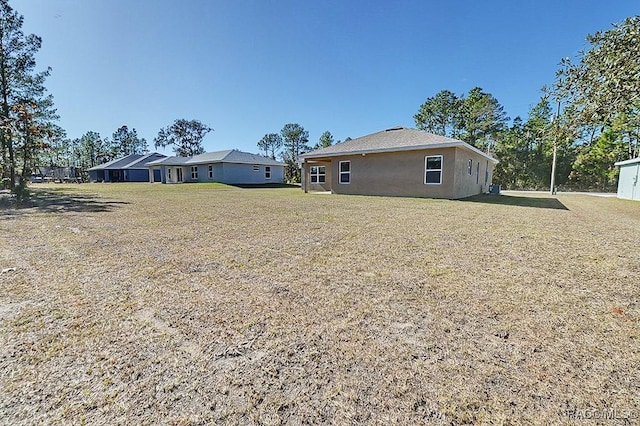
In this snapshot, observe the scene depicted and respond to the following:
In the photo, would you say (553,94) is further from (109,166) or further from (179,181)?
(109,166)

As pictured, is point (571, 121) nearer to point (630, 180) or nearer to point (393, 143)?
point (393, 143)

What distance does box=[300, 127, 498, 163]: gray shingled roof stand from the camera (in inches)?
523

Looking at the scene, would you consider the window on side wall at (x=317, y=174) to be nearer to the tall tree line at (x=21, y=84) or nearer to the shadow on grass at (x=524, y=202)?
the shadow on grass at (x=524, y=202)

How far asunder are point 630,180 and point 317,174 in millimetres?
18444

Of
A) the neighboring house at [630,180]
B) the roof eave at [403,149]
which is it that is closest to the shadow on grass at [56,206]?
the roof eave at [403,149]

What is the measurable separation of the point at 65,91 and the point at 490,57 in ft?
95.4

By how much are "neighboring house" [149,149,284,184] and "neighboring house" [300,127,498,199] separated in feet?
40.3

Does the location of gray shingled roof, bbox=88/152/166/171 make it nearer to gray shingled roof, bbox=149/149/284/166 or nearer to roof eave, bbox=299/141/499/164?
gray shingled roof, bbox=149/149/284/166

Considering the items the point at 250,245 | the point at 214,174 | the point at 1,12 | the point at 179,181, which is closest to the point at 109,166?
the point at 179,181

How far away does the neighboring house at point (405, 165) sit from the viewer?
13555 mm

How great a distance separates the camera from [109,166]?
42.4m

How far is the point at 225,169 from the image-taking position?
93.2ft

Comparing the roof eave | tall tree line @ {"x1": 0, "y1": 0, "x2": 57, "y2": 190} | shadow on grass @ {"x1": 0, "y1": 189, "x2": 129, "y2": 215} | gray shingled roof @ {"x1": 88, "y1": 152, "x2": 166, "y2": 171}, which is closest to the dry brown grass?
shadow on grass @ {"x1": 0, "y1": 189, "x2": 129, "y2": 215}

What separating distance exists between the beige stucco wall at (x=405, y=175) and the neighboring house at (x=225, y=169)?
1436cm
